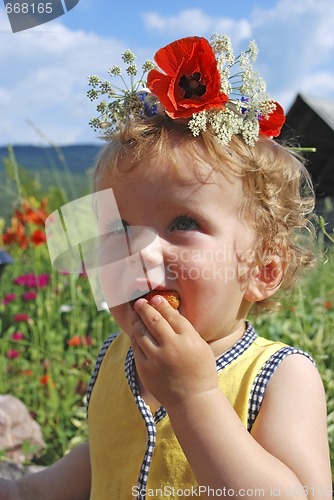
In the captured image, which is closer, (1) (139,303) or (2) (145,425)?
(1) (139,303)

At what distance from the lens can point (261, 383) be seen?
1338mm

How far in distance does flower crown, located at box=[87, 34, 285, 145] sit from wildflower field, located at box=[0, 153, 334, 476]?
640 mm

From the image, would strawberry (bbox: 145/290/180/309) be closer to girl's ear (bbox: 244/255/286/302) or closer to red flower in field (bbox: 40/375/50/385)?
girl's ear (bbox: 244/255/286/302)

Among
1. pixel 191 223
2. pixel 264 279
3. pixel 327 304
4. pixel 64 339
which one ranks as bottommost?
pixel 64 339

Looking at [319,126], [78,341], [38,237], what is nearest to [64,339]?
[78,341]

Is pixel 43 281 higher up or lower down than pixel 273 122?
lower down

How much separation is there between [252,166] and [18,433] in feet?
5.22

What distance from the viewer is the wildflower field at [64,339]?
2.52 meters

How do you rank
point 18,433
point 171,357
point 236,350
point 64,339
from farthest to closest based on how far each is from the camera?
point 64,339
point 18,433
point 236,350
point 171,357

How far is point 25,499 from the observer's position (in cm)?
174

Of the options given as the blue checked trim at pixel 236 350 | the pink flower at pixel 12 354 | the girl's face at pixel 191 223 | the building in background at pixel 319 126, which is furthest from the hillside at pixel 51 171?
the building in background at pixel 319 126

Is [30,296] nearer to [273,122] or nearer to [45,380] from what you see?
[45,380]

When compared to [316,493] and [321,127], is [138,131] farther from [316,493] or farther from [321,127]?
[321,127]

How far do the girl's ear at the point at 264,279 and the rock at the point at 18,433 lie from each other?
4.27 ft
